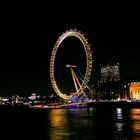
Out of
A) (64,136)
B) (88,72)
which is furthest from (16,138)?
(88,72)

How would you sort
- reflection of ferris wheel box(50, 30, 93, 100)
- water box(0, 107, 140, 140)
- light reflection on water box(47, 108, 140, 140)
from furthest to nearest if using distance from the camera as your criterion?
reflection of ferris wheel box(50, 30, 93, 100) → water box(0, 107, 140, 140) → light reflection on water box(47, 108, 140, 140)

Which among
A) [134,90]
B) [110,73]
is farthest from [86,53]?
[110,73]

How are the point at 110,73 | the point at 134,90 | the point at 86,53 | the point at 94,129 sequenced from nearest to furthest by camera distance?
the point at 94,129
the point at 86,53
the point at 134,90
the point at 110,73

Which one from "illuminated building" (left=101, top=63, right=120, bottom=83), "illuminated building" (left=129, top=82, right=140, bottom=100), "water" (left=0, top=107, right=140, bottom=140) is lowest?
"water" (left=0, top=107, right=140, bottom=140)

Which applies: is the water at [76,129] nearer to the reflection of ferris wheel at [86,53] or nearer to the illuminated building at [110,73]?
the reflection of ferris wheel at [86,53]

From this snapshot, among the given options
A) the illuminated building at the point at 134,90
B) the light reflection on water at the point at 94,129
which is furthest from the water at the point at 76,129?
the illuminated building at the point at 134,90

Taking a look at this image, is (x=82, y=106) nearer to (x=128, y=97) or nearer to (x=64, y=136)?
(x=128, y=97)

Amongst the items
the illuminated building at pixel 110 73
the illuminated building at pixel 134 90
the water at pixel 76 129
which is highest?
the illuminated building at pixel 110 73

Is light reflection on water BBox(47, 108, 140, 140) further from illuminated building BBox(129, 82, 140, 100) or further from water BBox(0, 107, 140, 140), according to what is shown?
illuminated building BBox(129, 82, 140, 100)

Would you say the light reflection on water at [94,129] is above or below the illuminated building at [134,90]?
below

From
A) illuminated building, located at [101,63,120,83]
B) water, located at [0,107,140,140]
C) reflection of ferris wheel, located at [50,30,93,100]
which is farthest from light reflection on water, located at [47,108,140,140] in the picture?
illuminated building, located at [101,63,120,83]

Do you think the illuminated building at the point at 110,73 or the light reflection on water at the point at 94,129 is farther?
the illuminated building at the point at 110,73

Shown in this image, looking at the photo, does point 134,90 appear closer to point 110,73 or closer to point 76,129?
point 110,73

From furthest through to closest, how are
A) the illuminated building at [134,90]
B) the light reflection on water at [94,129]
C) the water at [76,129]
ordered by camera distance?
the illuminated building at [134,90]
the water at [76,129]
the light reflection on water at [94,129]
